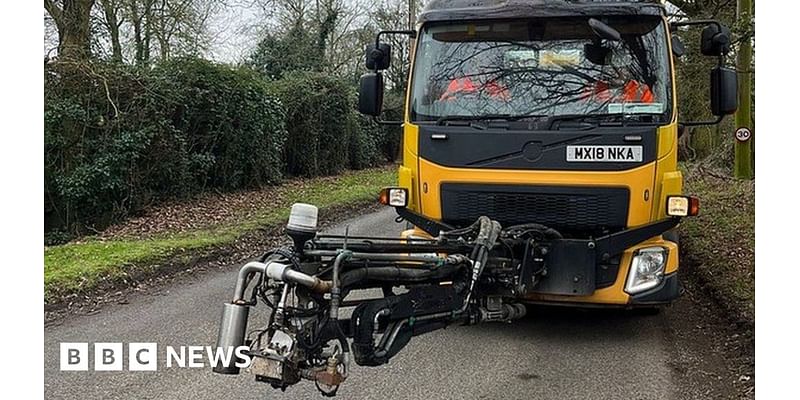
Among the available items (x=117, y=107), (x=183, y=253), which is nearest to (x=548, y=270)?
(x=183, y=253)

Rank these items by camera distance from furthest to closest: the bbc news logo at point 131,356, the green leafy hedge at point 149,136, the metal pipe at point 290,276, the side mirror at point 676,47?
the green leafy hedge at point 149,136 → the side mirror at point 676,47 → the bbc news logo at point 131,356 → the metal pipe at point 290,276

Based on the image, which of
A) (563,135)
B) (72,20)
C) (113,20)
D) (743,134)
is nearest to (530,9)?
(563,135)

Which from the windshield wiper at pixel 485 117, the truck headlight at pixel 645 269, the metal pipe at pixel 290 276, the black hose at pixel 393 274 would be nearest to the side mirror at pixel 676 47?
the windshield wiper at pixel 485 117

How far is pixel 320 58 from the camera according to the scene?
2345 centimetres

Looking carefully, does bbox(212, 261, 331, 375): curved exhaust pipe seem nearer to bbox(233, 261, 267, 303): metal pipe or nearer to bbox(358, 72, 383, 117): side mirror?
bbox(233, 261, 267, 303): metal pipe

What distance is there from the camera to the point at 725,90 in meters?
5.71

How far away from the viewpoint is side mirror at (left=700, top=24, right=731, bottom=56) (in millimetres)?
5746

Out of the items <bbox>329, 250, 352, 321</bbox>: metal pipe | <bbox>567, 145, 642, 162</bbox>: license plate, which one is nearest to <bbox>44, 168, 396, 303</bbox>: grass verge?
<bbox>329, 250, 352, 321</bbox>: metal pipe

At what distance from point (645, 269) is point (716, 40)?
5.90 ft

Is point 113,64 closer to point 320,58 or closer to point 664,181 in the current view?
point 664,181

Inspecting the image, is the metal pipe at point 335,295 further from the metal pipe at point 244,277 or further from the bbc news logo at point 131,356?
the bbc news logo at point 131,356

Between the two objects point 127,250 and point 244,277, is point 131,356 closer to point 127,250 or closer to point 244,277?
point 244,277

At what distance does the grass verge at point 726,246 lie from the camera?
22.0 feet

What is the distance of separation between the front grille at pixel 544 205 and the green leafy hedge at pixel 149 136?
7299 mm
